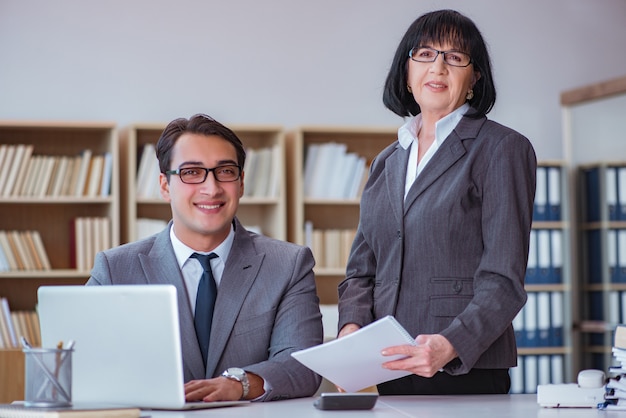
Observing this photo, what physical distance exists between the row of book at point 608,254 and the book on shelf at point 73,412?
4328 millimetres

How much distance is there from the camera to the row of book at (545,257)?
5.71 metres

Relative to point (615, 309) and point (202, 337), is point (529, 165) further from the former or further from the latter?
point (615, 309)

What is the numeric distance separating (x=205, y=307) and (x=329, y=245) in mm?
3033

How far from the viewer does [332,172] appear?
5398 mm

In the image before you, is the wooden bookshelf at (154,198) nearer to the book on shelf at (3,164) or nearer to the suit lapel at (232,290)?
the book on shelf at (3,164)

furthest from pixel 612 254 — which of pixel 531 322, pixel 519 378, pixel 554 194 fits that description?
pixel 519 378

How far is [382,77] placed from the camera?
18.9ft

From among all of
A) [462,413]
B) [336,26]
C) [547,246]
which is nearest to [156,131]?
[336,26]

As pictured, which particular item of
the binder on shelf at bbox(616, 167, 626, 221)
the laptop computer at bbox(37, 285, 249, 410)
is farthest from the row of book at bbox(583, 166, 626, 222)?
the laptop computer at bbox(37, 285, 249, 410)

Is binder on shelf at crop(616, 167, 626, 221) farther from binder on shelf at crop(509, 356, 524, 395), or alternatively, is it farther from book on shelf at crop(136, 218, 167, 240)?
book on shelf at crop(136, 218, 167, 240)

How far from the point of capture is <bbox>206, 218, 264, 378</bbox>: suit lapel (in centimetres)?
233

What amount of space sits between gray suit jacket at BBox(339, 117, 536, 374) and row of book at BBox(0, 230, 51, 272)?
301cm

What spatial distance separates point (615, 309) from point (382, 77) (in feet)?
6.31

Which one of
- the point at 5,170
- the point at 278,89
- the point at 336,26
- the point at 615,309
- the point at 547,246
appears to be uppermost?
the point at 336,26
